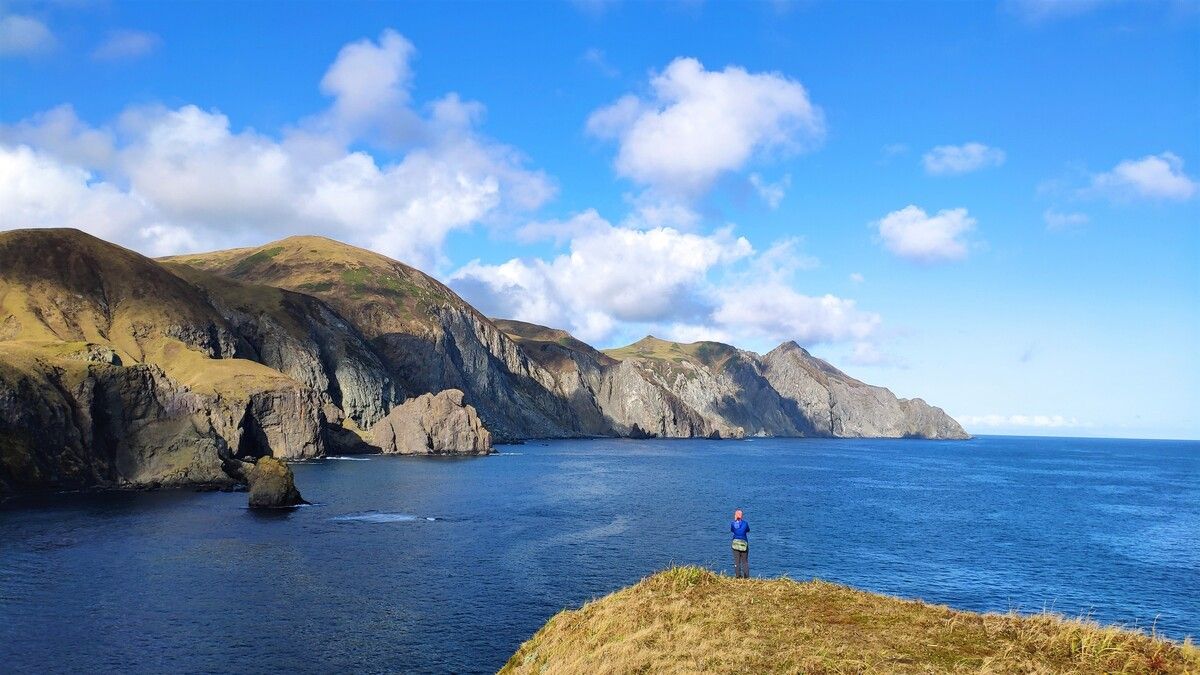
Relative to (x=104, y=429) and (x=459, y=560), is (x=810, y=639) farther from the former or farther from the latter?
(x=104, y=429)

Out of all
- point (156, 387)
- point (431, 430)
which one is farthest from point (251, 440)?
point (431, 430)

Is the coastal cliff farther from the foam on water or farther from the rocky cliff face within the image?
the foam on water

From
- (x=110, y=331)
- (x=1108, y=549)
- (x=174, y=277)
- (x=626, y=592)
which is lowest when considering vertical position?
(x=1108, y=549)

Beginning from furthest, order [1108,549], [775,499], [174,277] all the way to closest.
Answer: [174,277]
[775,499]
[1108,549]

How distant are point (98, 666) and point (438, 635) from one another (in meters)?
16.1

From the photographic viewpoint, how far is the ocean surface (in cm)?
3903

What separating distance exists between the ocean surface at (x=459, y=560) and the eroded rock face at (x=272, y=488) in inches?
110

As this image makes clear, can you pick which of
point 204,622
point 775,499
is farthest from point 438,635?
point 775,499

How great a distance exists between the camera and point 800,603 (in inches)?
951

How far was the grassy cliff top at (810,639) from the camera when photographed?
18422 millimetres

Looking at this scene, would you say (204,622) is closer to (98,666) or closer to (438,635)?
(98,666)

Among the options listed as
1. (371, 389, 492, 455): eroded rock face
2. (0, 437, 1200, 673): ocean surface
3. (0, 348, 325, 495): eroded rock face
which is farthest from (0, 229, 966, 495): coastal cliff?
(0, 437, 1200, 673): ocean surface

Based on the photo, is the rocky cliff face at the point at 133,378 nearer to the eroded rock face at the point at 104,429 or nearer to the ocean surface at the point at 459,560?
the eroded rock face at the point at 104,429

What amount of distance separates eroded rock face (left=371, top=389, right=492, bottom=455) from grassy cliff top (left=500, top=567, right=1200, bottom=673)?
16296 cm
